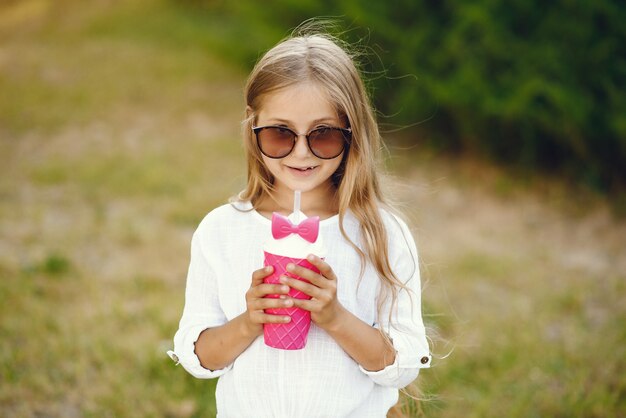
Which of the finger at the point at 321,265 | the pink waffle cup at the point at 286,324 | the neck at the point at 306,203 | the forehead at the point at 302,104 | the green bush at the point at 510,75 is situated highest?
the green bush at the point at 510,75

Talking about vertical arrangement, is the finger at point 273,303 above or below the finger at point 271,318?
above

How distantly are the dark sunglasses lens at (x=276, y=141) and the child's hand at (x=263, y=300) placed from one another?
359 mm

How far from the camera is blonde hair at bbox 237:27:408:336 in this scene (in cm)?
179

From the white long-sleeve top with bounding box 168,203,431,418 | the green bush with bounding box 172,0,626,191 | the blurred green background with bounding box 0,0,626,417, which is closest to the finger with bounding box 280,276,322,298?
the white long-sleeve top with bounding box 168,203,431,418

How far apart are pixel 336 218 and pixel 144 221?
11.9 feet

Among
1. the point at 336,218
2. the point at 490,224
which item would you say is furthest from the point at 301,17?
the point at 336,218

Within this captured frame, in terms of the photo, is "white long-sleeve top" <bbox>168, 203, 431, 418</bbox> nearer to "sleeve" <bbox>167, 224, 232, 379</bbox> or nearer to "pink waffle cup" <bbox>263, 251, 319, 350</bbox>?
"sleeve" <bbox>167, 224, 232, 379</bbox>

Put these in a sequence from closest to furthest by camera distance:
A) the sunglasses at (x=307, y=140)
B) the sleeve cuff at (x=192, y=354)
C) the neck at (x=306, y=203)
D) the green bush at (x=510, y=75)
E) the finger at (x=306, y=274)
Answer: the finger at (x=306, y=274) → the sunglasses at (x=307, y=140) → the sleeve cuff at (x=192, y=354) → the neck at (x=306, y=203) → the green bush at (x=510, y=75)

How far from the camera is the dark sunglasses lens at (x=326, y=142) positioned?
1750mm

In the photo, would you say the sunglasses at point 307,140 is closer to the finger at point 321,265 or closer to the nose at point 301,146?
the nose at point 301,146

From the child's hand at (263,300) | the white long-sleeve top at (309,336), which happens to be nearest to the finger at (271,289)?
the child's hand at (263,300)

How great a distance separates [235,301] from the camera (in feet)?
6.12

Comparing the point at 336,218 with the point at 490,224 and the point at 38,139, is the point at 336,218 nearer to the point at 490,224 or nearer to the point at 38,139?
the point at 490,224

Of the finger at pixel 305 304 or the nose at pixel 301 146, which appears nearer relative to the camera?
the finger at pixel 305 304
